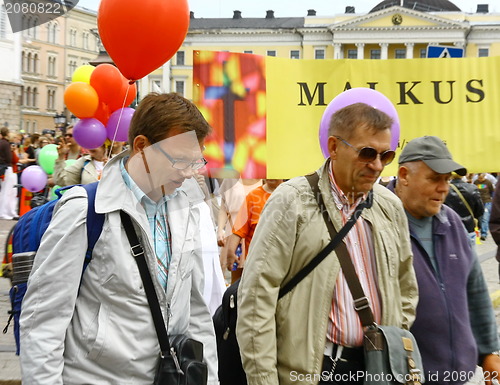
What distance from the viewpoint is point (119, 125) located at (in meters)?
6.08

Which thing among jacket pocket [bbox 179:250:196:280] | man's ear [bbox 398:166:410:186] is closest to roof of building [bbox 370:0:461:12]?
man's ear [bbox 398:166:410:186]

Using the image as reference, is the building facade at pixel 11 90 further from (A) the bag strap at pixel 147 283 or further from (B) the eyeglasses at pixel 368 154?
(A) the bag strap at pixel 147 283

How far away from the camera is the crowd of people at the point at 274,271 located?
230cm

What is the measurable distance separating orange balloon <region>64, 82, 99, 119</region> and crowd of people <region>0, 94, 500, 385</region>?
373 cm

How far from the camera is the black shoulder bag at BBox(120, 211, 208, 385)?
2.33 metres

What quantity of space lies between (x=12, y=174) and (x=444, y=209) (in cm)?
1400

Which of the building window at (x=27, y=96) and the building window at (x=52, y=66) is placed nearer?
the building window at (x=52, y=66)

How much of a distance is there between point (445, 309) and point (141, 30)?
7.93 ft

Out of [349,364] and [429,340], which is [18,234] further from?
[429,340]

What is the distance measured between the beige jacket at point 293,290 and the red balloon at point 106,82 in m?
3.94

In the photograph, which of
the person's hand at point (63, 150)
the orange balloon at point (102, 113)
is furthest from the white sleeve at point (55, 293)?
the person's hand at point (63, 150)

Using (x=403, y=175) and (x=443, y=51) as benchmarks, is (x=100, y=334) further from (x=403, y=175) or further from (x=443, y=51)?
(x=443, y=51)

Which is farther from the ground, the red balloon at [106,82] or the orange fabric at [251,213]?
the red balloon at [106,82]

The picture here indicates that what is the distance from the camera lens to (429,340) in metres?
3.03
